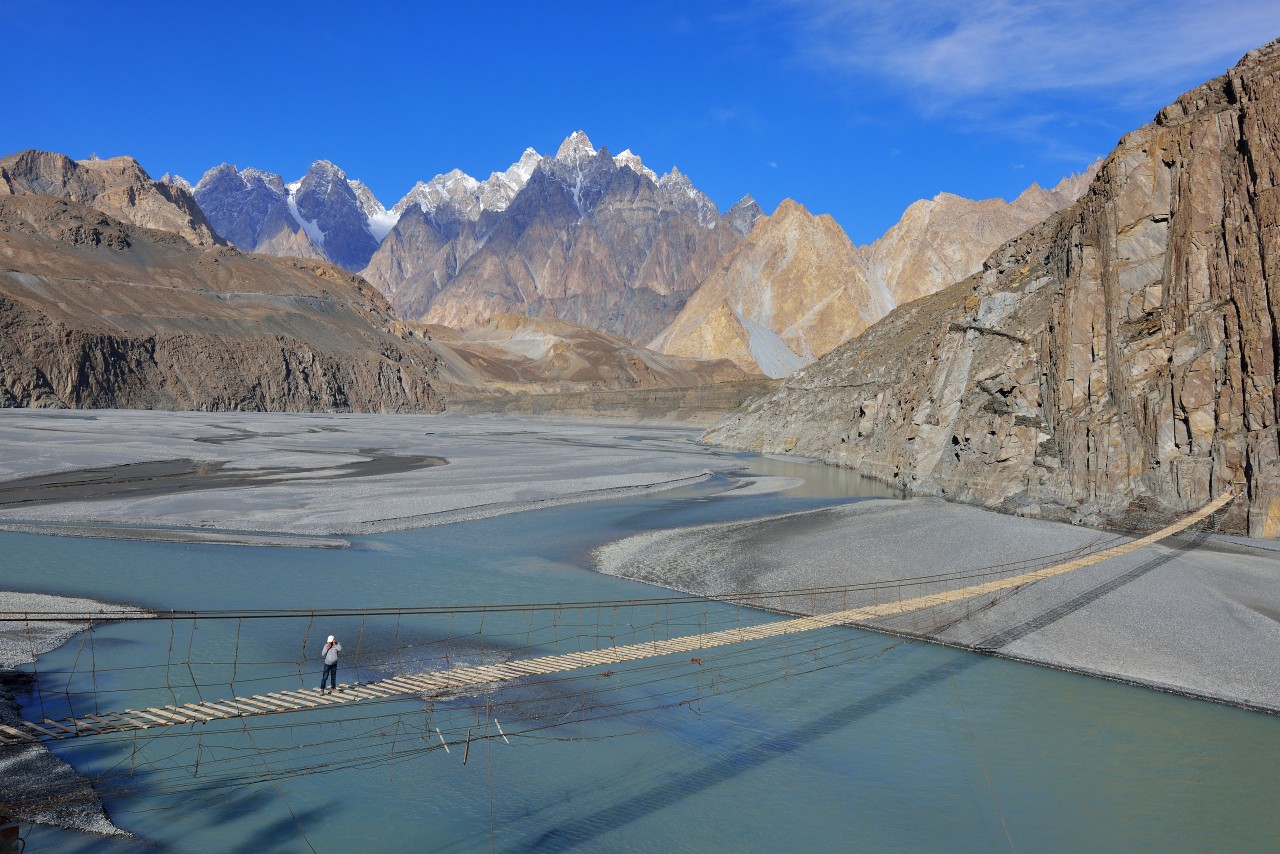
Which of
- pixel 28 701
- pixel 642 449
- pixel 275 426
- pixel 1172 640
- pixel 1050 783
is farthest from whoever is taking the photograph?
pixel 275 426

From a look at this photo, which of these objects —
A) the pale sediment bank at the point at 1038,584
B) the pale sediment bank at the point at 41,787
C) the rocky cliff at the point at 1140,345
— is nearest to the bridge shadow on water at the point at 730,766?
the pale sediment bank at the point at 1038,584

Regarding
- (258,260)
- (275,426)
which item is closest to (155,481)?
(275,426)

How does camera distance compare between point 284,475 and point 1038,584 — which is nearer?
point 1038,584

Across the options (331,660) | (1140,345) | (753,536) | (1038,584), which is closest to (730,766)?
(331,660)

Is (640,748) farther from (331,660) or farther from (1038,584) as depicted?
(1038,584)

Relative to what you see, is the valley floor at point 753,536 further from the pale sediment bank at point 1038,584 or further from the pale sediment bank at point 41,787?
the pale sediment bank at point 41,787

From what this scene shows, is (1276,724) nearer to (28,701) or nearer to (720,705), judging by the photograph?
(720,705)

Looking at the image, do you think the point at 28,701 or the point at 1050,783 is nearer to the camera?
the point at 1050,783
